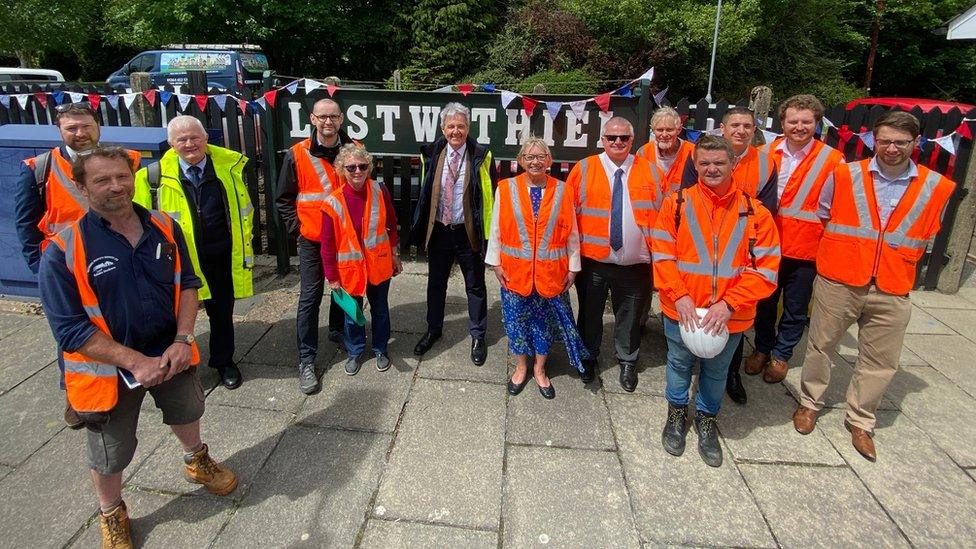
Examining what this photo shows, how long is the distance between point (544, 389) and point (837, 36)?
77.4ft

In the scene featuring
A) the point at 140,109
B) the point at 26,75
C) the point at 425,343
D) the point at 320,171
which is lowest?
the point at 425,343

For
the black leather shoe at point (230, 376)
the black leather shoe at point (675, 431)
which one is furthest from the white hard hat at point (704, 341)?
the black leather shoe at point (230, 376)

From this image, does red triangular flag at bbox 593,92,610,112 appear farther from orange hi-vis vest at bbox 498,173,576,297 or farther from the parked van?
the parked van

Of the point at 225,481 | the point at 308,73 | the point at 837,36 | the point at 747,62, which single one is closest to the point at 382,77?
the point at 308,73

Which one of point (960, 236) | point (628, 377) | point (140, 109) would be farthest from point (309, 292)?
point (960, 236)

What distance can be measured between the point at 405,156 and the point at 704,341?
3789 millimetres

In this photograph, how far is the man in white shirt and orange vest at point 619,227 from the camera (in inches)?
132

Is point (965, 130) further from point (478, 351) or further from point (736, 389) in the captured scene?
point (478, 351)

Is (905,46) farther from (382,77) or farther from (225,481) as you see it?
(225,481)

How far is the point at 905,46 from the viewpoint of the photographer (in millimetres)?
23562

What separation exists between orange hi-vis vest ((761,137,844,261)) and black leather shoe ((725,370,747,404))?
0.89 metres

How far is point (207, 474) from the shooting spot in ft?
8.67

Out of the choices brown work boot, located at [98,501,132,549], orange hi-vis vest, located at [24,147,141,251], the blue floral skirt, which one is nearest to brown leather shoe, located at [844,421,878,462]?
the blue floral skirt

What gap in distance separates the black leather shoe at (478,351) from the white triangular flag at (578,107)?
8.42 ft
